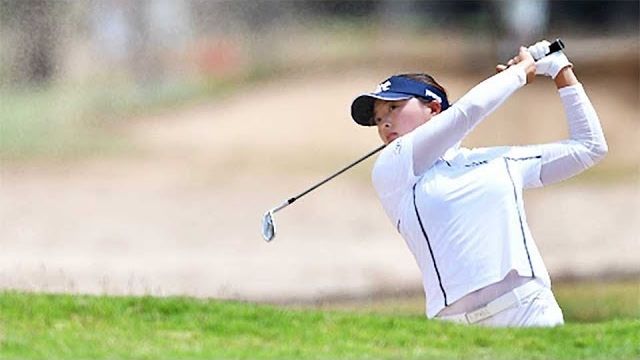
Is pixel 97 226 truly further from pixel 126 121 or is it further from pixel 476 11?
pixel 476 11

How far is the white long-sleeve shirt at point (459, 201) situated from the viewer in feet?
8.95

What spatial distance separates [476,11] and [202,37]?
117 centimetres

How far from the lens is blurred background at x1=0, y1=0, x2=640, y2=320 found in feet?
24.7

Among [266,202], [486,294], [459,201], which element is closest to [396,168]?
[459,201]

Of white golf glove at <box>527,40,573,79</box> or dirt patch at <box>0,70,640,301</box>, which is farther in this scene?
dirt patch at <box>0,70,640,301</box>

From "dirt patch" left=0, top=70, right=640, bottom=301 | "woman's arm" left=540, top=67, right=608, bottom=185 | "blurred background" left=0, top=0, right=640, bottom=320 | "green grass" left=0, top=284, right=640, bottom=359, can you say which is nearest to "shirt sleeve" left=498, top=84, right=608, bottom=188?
"woman's arm" left=540, top=67, right=608, bottom=185

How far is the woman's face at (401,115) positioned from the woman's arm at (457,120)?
76mm

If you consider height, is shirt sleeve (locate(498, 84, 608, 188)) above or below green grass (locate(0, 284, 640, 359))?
above

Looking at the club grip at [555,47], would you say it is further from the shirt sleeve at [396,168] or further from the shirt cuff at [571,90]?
the shirt sleeve at [396,168]

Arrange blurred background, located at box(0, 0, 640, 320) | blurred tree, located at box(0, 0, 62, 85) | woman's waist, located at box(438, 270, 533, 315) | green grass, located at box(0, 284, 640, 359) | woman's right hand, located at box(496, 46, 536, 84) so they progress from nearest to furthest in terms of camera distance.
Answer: green grass, located at box(0, 284, 640, 359) < woman's waist, located at box(438, 270, 533, 315) < woman's right hand, located at box(496, 46, 536, 84) < blurred background, located at box(0, 0, 640, 320) < blurred tree, located at box(0, 0, 62, 85)

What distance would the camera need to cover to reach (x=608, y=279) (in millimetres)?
7453

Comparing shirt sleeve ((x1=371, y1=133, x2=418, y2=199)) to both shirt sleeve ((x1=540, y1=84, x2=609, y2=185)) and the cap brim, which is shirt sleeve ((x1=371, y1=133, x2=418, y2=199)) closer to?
the cap brim

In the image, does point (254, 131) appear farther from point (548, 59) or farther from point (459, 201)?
point (459, 201)

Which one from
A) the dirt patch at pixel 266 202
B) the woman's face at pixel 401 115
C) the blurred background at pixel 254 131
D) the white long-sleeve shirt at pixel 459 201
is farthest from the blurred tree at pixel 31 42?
A: the white long-sleeve shirt at pixel 459 201
